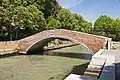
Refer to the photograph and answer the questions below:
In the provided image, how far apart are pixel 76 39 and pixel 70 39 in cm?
72

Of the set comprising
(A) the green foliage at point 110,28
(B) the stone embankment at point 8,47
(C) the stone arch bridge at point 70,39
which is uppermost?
(A) the green foliage at point 110,28

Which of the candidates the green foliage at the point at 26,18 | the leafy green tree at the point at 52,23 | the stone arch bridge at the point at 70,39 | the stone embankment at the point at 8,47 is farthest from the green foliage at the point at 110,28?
the stone embankment at the point at 8,47

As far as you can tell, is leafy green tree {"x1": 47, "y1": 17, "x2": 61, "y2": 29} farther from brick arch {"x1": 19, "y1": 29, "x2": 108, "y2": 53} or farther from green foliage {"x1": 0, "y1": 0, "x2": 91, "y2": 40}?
brick arch {"x1": 19, "y1": 29, "x2": 108, "y2": 53}

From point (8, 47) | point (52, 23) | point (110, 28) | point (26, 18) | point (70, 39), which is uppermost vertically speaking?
point (26, 18)

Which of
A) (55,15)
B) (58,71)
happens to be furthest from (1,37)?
(58,71)

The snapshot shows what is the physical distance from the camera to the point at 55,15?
1764 inches

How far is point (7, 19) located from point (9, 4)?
2.46 meters

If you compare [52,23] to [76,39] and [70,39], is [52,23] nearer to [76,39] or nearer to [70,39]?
[70,39]

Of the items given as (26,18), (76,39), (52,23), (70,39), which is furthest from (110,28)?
(76,39)

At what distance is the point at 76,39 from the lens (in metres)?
24.4

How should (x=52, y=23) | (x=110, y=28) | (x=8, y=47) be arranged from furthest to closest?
(x=110, y=28), (x=52, y=23), (x=8, y=47)

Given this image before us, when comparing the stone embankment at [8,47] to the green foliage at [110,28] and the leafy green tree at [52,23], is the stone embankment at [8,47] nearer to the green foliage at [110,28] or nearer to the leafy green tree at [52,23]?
the leafy green tree at [52,23]

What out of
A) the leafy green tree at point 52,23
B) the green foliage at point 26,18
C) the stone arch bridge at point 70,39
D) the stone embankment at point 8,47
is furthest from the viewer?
the leafy green tree at point 52,23

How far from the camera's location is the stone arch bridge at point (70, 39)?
74.6 feet
